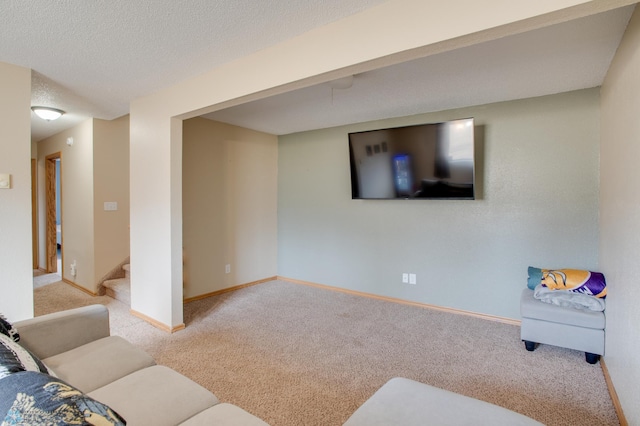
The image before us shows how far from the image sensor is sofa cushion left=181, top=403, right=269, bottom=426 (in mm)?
1217

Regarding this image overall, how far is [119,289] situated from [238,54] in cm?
333

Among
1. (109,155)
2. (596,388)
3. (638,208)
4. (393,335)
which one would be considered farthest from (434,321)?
(109,155)

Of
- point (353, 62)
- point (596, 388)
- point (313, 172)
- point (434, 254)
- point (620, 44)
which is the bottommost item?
point (596, 388)

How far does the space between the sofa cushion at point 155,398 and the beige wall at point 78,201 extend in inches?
141

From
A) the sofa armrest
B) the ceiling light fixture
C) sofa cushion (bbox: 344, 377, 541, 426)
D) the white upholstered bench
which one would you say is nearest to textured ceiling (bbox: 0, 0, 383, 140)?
the ceiling light fixture

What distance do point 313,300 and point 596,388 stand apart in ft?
9.20

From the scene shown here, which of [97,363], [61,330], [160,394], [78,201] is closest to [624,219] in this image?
[160,394]

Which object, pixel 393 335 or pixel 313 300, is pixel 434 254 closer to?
pixel 393 335

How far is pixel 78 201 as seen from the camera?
15.3 ft

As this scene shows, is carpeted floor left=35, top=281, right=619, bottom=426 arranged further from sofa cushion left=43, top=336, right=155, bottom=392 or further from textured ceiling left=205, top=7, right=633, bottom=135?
textured ceiling left=205, top=7, right=633, bottom=135

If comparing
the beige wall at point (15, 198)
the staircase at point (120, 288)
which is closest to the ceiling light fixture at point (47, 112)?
the beige wall at point (15, 198)

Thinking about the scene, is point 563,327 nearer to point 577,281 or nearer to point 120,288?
point 577,281

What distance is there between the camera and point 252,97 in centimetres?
254

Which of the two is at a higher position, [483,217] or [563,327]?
[483,217]
